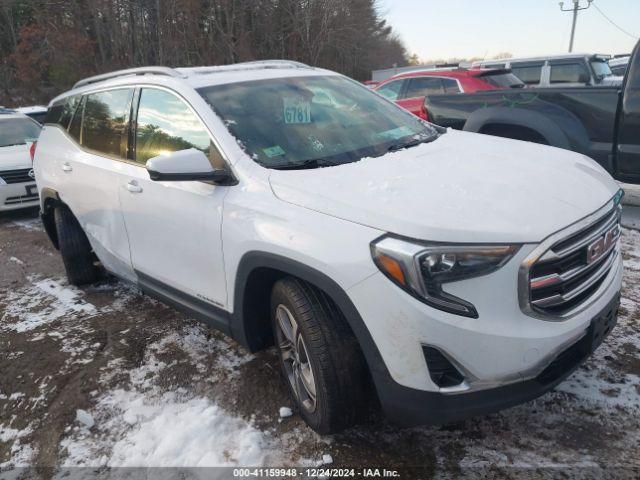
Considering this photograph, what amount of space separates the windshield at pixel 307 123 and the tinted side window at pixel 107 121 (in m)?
0.87

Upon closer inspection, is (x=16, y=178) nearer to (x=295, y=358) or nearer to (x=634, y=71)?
(x=295, y=358)

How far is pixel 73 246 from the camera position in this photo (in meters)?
4.45

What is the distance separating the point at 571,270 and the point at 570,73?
968 centimetres

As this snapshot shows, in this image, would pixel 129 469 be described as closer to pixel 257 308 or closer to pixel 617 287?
pixel 257 308

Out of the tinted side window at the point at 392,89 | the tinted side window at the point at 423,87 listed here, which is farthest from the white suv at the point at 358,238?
the tinted side window at the point at 392,89

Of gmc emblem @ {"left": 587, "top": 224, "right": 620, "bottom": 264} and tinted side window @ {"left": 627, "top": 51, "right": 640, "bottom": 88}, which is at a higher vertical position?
tinted side window @ {"left": 627, "top": 51, "right": 640, "bottom": 88}

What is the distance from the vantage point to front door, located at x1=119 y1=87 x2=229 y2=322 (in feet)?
8.76

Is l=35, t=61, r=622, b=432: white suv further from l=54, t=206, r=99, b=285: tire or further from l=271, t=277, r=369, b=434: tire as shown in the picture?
l=54, t=206, r=99, b=285: tire

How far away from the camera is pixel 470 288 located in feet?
6.06

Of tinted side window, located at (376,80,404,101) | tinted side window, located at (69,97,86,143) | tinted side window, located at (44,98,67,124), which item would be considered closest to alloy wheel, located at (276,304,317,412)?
tinted side window, located at (69,97,86,143)

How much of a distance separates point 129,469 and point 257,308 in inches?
37.9

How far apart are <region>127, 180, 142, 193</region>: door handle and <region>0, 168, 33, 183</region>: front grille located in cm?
524

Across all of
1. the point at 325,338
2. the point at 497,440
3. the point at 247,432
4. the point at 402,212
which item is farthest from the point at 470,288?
the point at 247,432

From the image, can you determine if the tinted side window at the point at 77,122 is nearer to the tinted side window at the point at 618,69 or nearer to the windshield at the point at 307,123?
the windshield at the point at 307,123
